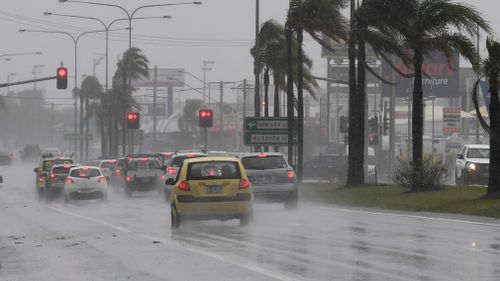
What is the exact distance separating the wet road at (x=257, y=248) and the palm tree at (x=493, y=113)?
287 cm

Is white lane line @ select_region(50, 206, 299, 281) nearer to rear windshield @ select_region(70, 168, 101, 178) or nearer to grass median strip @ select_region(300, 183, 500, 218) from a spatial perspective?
grass median strip @ select_region(300, 183, 500, 218)

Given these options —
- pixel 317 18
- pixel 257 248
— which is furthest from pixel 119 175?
pixel 257 248

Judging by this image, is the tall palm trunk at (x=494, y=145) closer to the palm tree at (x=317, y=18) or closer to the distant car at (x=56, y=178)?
the palm tree at (x=317, y=18)

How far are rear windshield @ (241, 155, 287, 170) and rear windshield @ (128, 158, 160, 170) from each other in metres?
16.7

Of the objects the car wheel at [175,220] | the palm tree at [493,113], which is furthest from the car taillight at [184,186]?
the palm tree at [493,113]

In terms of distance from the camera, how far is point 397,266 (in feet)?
51.2

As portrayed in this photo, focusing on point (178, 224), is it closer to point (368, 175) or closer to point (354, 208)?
point (354, 208)

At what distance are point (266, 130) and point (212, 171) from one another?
26487mm

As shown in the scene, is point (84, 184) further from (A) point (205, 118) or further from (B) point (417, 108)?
(A) point (205, 118)

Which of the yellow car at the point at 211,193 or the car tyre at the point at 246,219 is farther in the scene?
the car tyre at the point at 246,219

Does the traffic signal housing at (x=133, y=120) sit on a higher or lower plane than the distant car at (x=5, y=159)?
higher

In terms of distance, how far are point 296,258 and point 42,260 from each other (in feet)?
12.3

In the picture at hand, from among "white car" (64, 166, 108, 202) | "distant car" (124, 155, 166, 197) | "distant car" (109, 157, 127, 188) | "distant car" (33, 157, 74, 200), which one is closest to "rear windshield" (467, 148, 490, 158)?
"distant car" (124, 155, 166, 197)

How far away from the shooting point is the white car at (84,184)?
42.7m
